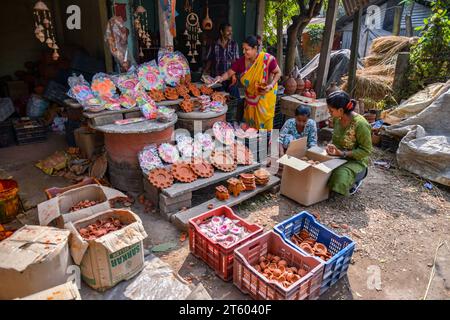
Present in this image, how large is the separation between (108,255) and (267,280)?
4.26 feet

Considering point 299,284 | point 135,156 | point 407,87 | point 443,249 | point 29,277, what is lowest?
point 443,249

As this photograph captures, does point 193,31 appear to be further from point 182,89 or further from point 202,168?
point 202,168

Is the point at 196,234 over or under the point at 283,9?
under

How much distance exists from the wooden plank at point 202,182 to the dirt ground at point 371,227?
1.27ft

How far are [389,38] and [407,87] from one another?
13.2 feet

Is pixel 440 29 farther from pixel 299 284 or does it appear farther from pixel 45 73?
pixel 45 73

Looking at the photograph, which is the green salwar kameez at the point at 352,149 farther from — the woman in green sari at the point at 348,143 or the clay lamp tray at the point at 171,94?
the clay lamp tray at the point at 171,94

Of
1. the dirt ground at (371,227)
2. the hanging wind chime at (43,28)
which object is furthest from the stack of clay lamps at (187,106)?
the hanging wind chime at (43,28)

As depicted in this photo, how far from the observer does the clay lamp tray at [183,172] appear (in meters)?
4.09

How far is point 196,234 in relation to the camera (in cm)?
327

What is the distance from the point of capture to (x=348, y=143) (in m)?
4.37

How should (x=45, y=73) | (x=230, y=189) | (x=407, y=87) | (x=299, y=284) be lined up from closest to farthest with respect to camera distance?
(x=299, y=284), (x=230, y=189), (x=407, y=87), (x=45, y=73)

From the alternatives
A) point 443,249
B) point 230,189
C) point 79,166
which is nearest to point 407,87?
point 443,249

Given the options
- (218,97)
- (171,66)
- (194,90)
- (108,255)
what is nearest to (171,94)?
(194,90)
